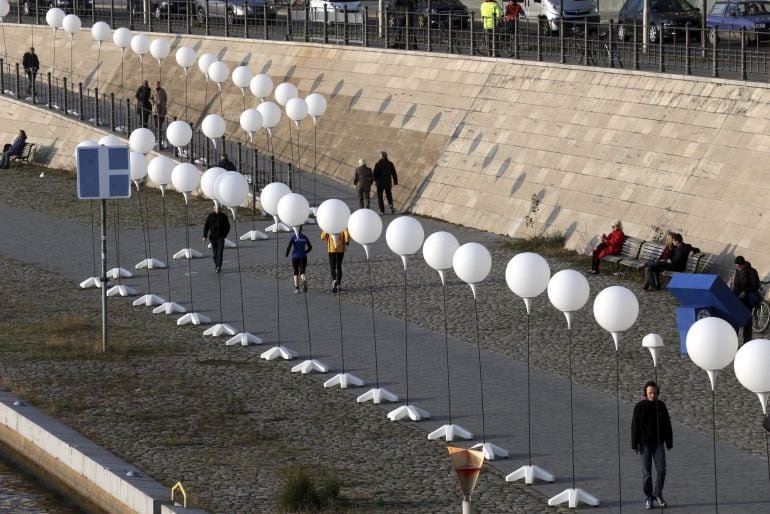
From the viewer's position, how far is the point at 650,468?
16.1 m

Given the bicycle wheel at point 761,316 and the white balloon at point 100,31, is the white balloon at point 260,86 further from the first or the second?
the bicycle wheel at point 761,316

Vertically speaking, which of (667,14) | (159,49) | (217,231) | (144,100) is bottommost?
(217,231)

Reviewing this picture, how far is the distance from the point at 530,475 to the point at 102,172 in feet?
28.9

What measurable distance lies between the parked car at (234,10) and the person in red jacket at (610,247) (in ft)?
56.6

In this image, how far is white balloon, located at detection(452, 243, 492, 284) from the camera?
19359 mm

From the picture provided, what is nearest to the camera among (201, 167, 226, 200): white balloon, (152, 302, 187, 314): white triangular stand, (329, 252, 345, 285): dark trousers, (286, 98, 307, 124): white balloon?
(152, 302, 187, 314): white triangular stand

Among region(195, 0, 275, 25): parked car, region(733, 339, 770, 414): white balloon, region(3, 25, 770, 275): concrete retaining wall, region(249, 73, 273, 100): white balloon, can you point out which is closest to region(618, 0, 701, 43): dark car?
region(3, 25, 770, 275): concrete retaining wall

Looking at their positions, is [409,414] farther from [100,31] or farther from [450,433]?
[100,31]

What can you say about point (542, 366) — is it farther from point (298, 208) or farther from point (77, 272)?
point (77, 272)

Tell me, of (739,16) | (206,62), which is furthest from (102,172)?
(739,16)

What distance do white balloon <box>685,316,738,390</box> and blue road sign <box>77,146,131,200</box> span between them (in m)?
9.70

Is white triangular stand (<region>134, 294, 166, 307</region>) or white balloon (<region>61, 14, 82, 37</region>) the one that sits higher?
white balloon (<region>61, 14, 82, 37</region>)

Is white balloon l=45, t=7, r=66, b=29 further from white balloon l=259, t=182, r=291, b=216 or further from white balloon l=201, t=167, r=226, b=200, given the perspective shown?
white balloon l=259, t=182, r=291, b=216

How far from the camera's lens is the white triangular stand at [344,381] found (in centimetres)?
2080
